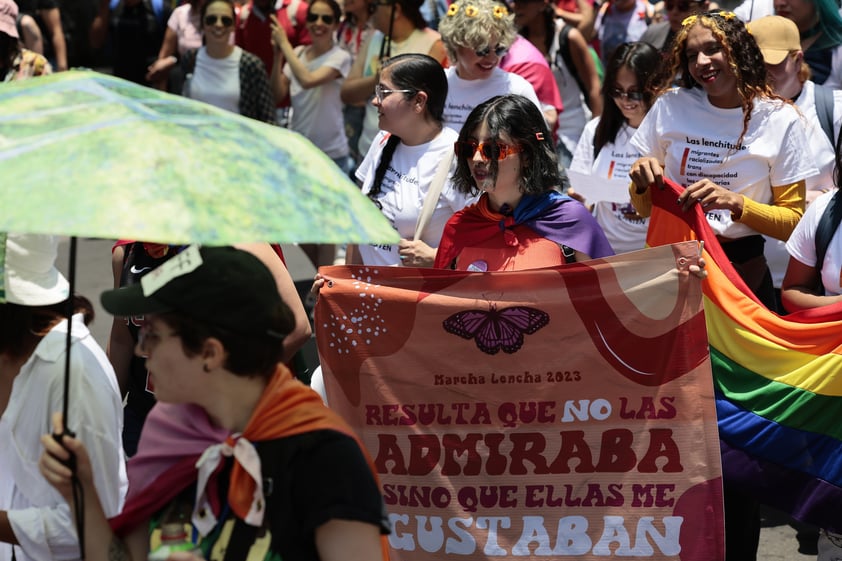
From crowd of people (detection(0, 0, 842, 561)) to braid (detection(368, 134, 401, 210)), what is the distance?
22 mm

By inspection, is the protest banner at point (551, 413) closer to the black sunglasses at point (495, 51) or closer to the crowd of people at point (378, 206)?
the crowd of people at point (378, 206)

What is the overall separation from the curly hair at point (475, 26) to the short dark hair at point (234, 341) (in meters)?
4.06

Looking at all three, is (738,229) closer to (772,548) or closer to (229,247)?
(772,548)

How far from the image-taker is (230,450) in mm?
2543

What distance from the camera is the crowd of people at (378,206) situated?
2562 mm

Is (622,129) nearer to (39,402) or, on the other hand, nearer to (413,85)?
(413,85)

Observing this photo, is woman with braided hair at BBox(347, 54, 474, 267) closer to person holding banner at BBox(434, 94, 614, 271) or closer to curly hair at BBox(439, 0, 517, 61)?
person holding banner at BBox(434, 94, 614, 271)

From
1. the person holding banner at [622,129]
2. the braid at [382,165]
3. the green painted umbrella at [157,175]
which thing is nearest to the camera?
the green painted umbrella at [157,175]

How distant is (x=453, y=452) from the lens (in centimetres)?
435

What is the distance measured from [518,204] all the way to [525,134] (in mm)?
258

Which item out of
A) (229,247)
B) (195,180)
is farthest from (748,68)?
(195,180)

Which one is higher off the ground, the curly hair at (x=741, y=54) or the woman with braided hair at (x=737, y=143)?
the curly hair at (x=741, y=54)

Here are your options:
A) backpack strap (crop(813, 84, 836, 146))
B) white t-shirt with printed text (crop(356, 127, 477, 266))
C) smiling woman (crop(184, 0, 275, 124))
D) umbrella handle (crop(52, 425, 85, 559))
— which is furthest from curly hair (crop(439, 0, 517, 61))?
umbrella handle (crop(52, 425, 85, 559))

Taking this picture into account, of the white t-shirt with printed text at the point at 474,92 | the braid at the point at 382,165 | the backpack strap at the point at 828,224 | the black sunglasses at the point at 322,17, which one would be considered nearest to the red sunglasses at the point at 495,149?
the braid at the point at 382,165
